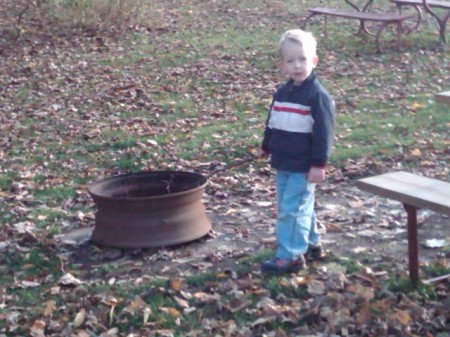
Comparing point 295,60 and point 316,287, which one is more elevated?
point 295,60

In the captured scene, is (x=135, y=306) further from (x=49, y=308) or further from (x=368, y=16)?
(x=368, y=16)

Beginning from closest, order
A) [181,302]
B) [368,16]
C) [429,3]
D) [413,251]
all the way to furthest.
Answer: [413,251] → [181,302] → [368,16] → [429,3]

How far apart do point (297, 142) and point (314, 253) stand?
833 mm

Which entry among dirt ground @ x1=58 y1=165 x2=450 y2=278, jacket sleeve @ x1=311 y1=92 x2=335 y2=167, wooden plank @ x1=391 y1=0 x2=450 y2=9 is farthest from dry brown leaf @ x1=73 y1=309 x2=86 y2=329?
wooden plank @ x1=391 y1=0 x2=450 y2=9

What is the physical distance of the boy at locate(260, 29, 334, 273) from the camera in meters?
5.74

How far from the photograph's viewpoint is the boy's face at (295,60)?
5.73 meters

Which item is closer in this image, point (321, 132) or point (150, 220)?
point (321, 132)

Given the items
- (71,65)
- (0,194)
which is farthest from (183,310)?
(71,65)

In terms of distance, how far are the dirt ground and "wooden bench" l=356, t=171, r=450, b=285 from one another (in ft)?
1.12

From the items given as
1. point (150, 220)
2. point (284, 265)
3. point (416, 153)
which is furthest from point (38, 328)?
point (416, 153)

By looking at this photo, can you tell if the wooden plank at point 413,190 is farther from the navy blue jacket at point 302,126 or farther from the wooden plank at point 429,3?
the wooden plank at point 429,3

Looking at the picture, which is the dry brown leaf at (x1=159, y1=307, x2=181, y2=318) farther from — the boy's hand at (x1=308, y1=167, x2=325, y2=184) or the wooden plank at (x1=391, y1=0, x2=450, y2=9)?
the wooden plank at (x1=391, y1=0, x2=450, y2=9)

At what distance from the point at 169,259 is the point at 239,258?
0.49 m

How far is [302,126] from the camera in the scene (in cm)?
582
